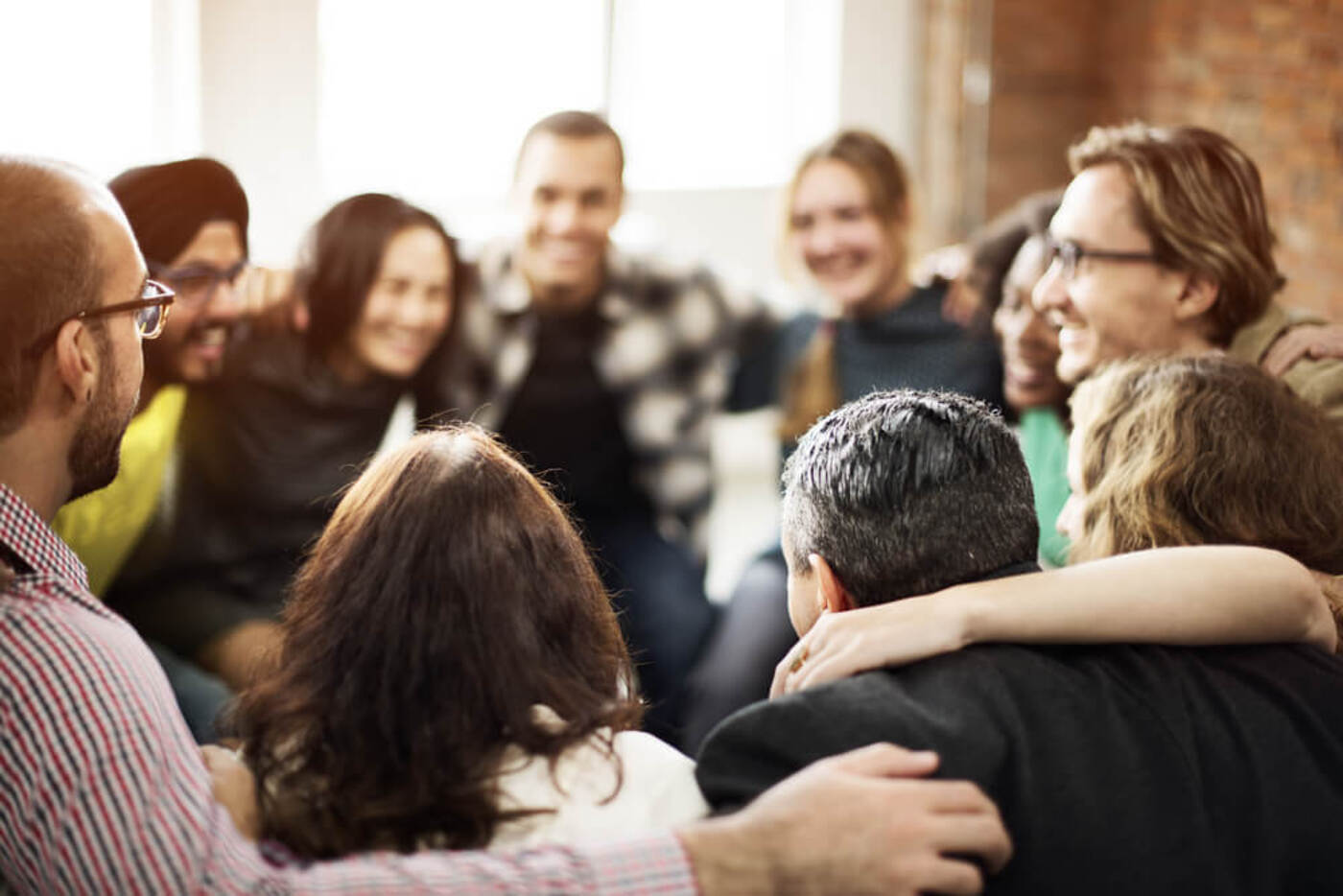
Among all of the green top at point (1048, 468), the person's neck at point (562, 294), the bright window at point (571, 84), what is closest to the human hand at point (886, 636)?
the green top at point (1048, 468)

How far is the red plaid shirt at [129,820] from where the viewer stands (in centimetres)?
128

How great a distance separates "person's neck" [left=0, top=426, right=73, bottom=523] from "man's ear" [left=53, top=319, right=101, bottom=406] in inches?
2.2

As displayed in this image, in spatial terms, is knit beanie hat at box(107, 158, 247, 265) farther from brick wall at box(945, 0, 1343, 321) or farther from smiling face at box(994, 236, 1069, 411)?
brick wall at box(945, 0, 1343, 321)

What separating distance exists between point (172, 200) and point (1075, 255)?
1581 millimetres

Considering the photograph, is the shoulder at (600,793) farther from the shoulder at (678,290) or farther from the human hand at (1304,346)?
the shoulder at (678,290)

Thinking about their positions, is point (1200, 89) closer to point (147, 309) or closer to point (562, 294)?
point (562, 294)

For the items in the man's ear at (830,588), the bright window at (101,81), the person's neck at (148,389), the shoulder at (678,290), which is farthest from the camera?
the bright window at (101,81)

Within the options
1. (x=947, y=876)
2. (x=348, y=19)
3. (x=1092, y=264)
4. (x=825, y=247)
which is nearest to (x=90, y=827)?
(x=947, y=876)

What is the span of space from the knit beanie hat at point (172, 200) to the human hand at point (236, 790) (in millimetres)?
1389

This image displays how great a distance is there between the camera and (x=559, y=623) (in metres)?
1.45

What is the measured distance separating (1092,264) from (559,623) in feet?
4.99

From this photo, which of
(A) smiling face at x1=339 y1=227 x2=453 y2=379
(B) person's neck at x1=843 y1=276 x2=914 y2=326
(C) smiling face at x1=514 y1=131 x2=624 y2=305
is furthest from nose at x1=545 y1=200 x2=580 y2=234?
(B) person's neck at x1=843 y1=276 x2=914 y2=326

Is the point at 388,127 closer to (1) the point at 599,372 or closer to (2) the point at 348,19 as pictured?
(2) the point at 348,19

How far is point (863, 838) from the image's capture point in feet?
4.34
